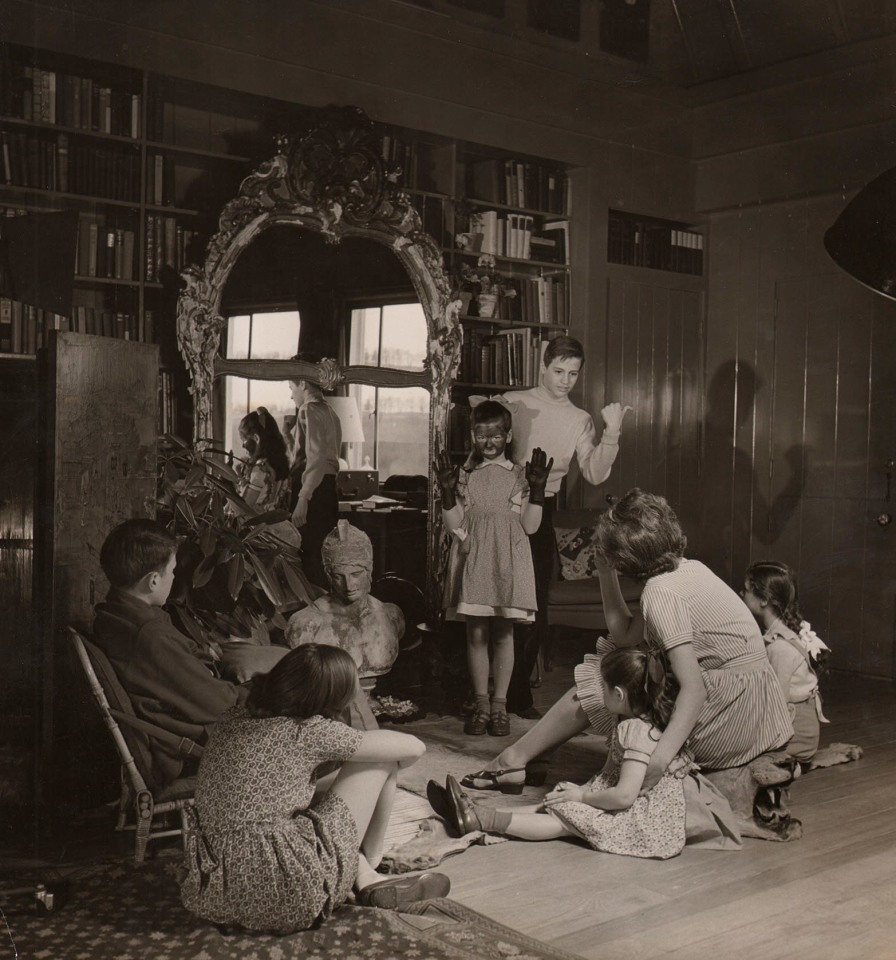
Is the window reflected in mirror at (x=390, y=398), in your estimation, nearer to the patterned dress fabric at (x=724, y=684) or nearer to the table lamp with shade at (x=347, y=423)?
the table lamp with shade at (x=347, y=423)

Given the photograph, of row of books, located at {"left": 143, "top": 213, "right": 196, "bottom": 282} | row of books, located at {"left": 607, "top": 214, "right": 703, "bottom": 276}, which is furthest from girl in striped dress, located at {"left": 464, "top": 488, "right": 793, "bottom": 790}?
row of books, located at {"left": 607, "top": 214, "right": 703, "bottom": 276}

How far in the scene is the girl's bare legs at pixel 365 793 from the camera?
2594 mm

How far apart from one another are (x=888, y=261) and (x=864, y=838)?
2012mm

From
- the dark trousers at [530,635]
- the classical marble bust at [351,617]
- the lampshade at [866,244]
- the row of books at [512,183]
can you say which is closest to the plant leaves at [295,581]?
the classical marble bust at [351,617]

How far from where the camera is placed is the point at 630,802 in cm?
306

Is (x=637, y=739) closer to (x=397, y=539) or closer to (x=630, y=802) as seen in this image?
(x=630, y=802)

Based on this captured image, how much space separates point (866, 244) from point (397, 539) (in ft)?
12.1

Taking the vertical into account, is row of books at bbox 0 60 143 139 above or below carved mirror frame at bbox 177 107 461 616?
above

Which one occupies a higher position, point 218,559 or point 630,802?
point 218,559

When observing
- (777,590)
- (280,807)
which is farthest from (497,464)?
(280,807)

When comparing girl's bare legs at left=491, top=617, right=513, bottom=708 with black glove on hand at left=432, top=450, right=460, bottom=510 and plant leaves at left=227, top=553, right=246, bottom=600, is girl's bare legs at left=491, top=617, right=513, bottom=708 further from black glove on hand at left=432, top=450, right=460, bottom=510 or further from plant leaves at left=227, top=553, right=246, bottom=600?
plant leaves at left=227, top=553, right=246, bottom=600

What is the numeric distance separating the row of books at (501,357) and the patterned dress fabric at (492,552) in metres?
1.25

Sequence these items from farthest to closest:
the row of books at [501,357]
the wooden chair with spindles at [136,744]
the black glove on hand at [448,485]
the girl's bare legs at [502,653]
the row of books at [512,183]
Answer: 1. the row of books at [512,183]
2. the row of books at [501,357]
3. the black glove on hand at [448,485]
4. the girl's bare legs at [502,653]
5. the wooden chair with spindles at [136,744]

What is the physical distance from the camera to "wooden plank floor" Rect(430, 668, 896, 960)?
2.49m
